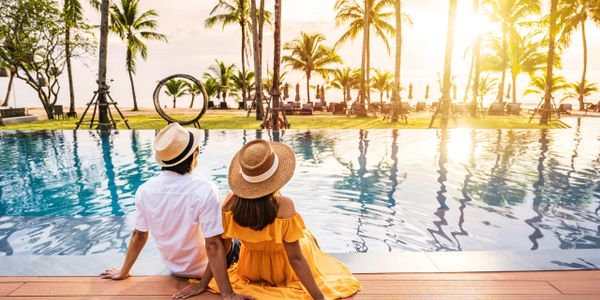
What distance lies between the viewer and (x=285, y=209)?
2.53 meters

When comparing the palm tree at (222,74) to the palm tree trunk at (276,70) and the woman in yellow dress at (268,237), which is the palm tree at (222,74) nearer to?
the palm tree trunk at (276,70)

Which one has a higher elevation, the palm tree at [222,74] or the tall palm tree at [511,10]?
the tall palm tree at [511,10]

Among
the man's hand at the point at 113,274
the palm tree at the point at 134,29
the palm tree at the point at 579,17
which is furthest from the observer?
the palm tree at the point at 134,29

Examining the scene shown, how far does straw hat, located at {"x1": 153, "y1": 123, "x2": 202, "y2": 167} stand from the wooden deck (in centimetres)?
92

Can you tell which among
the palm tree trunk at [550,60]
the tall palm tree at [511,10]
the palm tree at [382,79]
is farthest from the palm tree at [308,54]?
the palm tree trunk at [550,60]

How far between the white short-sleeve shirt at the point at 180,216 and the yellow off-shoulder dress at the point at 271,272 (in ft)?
0.44

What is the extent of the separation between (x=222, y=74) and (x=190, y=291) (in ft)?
137

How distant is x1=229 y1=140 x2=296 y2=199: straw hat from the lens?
2402 mm

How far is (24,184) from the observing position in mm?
7828

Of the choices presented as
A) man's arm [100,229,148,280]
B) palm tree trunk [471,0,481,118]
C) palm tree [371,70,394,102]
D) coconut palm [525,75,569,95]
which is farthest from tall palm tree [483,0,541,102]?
man's arm [100,229,148,280]

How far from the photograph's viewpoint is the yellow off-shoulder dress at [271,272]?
2.58 meters

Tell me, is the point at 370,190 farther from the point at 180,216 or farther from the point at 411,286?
the point at 180,216

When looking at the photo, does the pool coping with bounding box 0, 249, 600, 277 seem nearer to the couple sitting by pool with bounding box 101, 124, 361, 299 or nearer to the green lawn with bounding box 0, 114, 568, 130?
the couple sitting by pool with bounding box 101, 124, 361, 299

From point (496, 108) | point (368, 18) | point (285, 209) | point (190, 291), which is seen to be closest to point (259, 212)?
point (285, 209)
